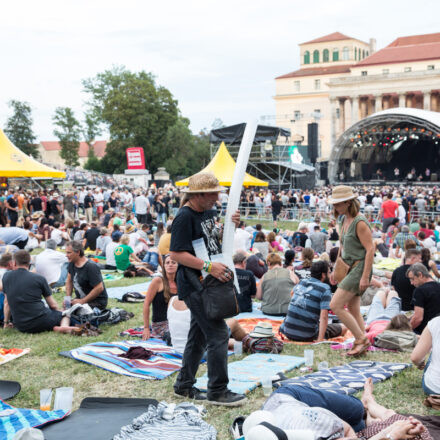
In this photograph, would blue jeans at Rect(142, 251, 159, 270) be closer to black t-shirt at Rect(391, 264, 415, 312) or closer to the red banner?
black t-shirt at Rect(391, 264, 415, 312)

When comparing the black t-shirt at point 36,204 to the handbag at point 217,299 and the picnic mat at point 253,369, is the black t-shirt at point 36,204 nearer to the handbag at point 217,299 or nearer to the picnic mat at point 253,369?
the picnic mat at point 253,369

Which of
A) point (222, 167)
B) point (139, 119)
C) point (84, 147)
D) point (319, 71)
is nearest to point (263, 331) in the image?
point (222, 167)

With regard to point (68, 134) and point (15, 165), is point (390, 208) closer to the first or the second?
point (15, 165)

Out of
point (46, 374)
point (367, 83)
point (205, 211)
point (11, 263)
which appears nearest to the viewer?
point (205, 211)

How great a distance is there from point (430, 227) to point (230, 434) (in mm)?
11231

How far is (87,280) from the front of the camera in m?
7.11

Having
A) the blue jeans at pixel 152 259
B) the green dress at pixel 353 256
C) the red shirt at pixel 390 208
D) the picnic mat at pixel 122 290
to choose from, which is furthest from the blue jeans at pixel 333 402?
the red shirt at pixel 390 208

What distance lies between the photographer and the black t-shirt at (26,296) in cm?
642

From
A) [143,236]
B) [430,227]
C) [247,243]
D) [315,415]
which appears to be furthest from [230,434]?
[430,227]

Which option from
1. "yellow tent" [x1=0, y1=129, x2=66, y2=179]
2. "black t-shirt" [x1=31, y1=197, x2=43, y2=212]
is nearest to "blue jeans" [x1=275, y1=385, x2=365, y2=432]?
"yellow tent" [x1=0, y1=129, x2=66, y2=179]

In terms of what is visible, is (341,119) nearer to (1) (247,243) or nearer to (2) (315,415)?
(1) (247,243)

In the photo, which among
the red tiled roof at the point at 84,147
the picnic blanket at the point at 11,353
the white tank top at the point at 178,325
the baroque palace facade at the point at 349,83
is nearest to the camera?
the white tank top at the point at 178,325

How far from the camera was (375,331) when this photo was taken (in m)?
6.29

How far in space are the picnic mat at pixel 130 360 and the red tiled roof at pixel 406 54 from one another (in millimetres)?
72824
